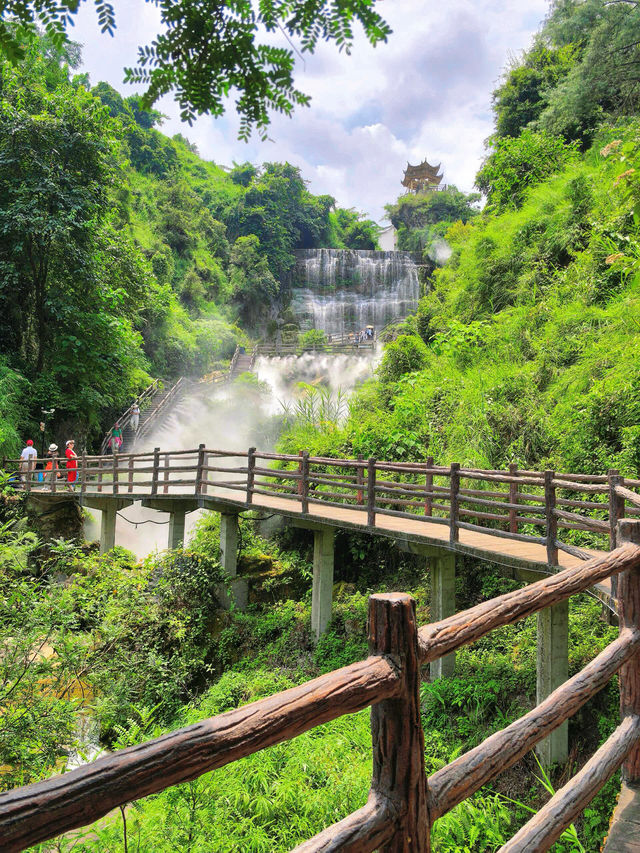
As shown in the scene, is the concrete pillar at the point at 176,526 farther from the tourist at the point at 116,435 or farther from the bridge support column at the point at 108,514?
the tourist at the point at 116,435

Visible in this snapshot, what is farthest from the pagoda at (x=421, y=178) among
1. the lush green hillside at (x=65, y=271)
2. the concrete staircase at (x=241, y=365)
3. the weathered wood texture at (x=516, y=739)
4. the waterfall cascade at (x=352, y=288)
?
the weathered wood texture at (x=516, y=739)

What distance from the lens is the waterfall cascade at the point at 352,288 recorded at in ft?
124

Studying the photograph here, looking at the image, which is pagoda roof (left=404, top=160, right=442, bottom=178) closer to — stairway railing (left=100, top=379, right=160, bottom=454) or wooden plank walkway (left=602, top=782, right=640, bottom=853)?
stairway railing (left=100, top=379, right=160, bottom=454)

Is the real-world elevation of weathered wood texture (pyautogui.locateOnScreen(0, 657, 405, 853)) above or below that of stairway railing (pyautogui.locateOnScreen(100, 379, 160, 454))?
below

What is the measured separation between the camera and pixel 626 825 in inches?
78.8

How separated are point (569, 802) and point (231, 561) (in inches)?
362

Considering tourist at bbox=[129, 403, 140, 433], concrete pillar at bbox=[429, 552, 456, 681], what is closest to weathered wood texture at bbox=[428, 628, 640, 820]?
concrete pillar at bbox=[429, 552, 456, 681]

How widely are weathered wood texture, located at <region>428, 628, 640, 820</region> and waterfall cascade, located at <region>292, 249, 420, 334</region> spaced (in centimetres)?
3511

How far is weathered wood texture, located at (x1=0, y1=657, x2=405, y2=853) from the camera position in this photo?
2.61 feet

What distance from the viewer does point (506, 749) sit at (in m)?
1.60

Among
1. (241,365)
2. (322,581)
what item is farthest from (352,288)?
(322,581)

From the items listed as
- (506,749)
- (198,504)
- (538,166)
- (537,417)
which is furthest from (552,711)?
(538,166)

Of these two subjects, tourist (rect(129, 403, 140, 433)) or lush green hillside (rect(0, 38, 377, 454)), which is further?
tourist (rect(129, 403, 140, 433))

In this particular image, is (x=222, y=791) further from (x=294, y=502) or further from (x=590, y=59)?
(x=590, y=59)
